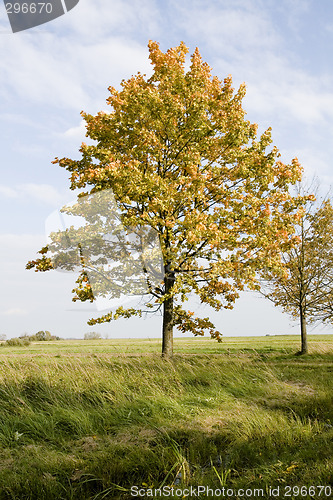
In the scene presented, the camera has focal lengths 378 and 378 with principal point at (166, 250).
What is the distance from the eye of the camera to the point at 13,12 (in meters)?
6.00

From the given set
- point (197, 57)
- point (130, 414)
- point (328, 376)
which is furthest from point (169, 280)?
point (197, 57)

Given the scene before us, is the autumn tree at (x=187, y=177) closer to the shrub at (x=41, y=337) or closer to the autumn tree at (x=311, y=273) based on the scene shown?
the autumn tree at (x=311, y=273)

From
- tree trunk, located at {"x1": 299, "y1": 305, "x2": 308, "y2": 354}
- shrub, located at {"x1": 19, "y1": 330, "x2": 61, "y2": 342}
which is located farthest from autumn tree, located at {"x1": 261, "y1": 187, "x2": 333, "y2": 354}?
shrub, located at {"x1": 19, "y1": 330, "x2": 61, "y2": 342}

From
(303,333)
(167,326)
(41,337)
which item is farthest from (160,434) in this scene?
(41,337)

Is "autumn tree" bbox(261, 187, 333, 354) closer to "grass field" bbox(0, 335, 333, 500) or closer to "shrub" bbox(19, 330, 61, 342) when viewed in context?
"grass field" bbox(0, 335, 333, 500)

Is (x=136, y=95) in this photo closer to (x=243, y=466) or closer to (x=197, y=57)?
(x=197, y=57)

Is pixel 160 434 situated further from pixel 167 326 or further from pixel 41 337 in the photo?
pixel 41 337

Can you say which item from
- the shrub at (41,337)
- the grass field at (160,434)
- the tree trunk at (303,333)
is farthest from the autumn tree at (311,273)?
the shrub at (41,337)

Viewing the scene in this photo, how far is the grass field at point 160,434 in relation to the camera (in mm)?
4680

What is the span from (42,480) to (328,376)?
924 cm

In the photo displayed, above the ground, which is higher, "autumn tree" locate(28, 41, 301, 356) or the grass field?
"autumn tree" locate(28, 41, 301, 356)

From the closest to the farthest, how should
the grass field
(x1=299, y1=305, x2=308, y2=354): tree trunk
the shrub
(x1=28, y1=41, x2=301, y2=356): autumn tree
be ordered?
1. the grass field
2. (x1=28, y1=41, x2=301, y2=356): autumn tree
3. (x1=299, y1=305, x2=308, y2=354): tree trunk
4. the shrub

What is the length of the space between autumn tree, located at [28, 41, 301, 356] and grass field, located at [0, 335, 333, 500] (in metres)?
3.77

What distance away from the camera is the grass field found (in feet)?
15.4
